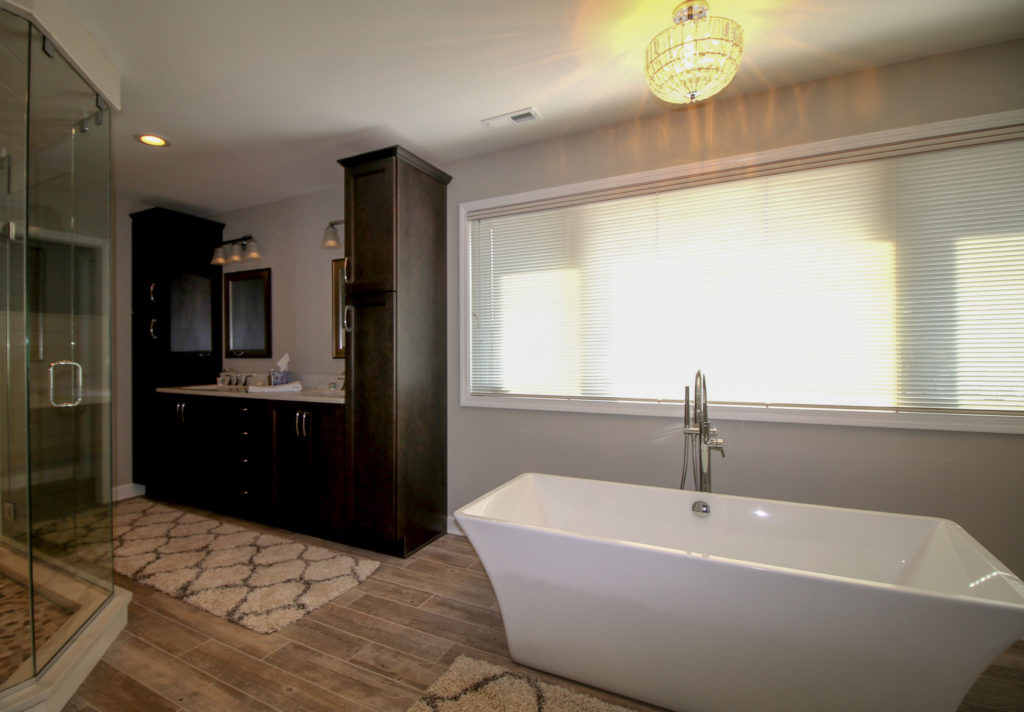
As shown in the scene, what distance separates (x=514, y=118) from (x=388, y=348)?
5.06 feet

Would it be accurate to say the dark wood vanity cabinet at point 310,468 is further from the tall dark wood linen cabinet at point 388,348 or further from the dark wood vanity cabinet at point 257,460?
the tall dark wood linen cabinet at point 388,348

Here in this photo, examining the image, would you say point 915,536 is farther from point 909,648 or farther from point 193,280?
point 193,280

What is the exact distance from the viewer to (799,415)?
7.48ft

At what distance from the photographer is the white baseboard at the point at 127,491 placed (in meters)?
3.85

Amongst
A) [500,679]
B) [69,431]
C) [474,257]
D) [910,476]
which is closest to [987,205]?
[910,476]

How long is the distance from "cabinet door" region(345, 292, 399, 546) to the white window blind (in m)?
0.78

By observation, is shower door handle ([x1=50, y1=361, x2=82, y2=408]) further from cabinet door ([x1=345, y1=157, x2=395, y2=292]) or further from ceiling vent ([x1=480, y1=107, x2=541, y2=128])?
ceiling vent ([x1=480, y1=107, x2=541, y2=128])

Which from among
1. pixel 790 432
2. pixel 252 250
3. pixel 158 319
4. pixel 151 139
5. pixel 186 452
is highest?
pixel 151 139

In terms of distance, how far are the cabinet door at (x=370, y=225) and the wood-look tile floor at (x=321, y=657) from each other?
5.75 feet

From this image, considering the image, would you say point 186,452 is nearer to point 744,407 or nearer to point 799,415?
point 744,407

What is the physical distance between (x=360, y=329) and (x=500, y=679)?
199 centimetres

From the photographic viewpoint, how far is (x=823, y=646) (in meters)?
1.29

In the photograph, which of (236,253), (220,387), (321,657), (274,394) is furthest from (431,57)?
(220,387)

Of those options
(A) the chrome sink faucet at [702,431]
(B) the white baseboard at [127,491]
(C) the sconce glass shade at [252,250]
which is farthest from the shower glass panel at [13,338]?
(A) the chrome sink faucet at [702,431]
